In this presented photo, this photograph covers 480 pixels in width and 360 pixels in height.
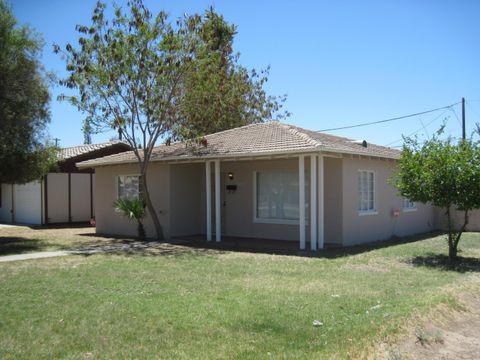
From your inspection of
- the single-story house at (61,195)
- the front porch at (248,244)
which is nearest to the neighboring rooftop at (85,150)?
the single-story house at (61,195)

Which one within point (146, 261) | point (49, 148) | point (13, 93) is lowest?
point (146, 261)

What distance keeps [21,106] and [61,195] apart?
9764 millimetres

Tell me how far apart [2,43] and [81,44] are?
2118mm

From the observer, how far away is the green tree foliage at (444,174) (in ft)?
35.6

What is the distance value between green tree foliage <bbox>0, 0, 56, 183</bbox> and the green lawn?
17.4 ft

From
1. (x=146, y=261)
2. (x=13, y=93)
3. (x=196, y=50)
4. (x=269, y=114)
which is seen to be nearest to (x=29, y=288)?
(x=146, y=261)

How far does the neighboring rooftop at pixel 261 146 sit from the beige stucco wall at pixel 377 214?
1.73 ft

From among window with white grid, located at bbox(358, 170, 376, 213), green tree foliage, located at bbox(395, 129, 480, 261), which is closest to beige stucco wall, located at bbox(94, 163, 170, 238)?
window with white grid, located at bbox(358, 170, 376, 213)

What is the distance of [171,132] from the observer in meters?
16.7

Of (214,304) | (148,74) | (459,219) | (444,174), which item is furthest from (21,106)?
(459,219)

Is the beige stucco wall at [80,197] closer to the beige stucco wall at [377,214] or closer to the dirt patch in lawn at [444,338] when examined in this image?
the beige stucco wall at [377,214]

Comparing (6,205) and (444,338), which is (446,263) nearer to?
(444,338)

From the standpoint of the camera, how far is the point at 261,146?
14.2 metres

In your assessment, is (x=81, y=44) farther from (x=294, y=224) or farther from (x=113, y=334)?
(x=113, y=334)
